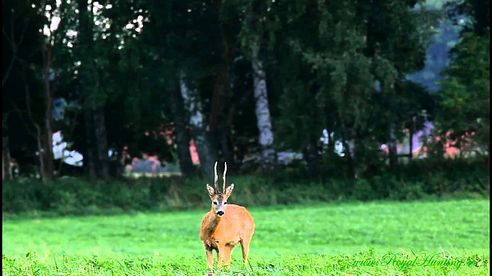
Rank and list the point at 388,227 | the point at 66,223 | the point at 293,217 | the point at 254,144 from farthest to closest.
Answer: the point at 254,144 → the point at 66,223 → the point at 293,217 → the point at 388,227

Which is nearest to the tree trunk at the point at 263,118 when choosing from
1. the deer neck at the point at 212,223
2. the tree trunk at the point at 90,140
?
the tree trunk at the point at 90,140

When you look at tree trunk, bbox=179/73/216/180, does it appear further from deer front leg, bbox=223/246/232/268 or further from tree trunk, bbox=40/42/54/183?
deer front leg, bbox=223/246/232/268

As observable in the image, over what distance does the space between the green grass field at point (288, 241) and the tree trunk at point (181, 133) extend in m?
6.85

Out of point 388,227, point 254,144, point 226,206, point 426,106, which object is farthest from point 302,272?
point 254,144

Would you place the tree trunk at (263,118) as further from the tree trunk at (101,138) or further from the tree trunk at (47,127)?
the tree trunk at (47,127)

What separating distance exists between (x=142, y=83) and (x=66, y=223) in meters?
7.68

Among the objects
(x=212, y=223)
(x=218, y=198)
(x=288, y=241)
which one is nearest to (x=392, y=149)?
(x=288, y=241)

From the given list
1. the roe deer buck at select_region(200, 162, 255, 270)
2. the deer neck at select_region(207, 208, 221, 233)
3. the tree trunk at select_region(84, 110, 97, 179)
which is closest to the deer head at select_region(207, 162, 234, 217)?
the roe deer buck at select_region(200, 162, 255, 270)

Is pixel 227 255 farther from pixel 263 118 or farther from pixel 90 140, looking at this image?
pixel 90 140

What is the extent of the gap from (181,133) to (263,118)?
3459mm

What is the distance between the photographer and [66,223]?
2861 cm

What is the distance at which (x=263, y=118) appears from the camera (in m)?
36.2

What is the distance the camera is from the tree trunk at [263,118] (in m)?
35.5

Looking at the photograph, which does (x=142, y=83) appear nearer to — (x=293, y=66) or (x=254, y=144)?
(x=293, y=66)
